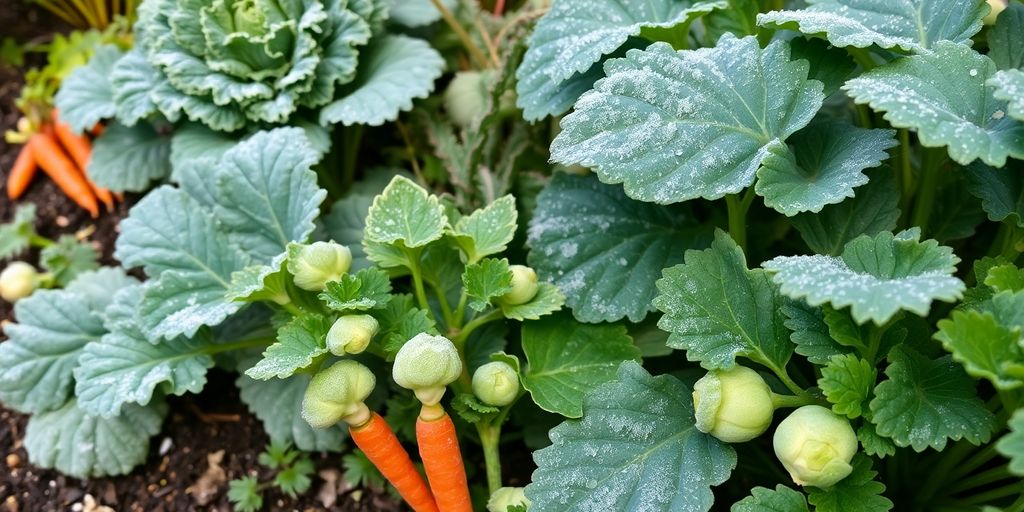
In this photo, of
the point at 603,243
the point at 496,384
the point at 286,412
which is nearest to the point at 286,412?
the point at 286,412

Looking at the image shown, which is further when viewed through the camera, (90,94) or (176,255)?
(90,94)

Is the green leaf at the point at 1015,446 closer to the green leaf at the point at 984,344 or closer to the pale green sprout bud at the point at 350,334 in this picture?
the green leaf at the point at 984,344

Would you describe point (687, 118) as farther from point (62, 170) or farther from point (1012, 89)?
point (62, 170)

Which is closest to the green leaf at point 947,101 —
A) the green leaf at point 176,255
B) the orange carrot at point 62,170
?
the green leaf at point 176,255

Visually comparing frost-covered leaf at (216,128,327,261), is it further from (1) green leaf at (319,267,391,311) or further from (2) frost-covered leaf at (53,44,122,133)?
(2) frost-covered leaf at (53,44,122,133)

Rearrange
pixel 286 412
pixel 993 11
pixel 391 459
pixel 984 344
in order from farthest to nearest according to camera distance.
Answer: pixel 286 412, pixel 993 11, pixel 391 459, pixel 984 344

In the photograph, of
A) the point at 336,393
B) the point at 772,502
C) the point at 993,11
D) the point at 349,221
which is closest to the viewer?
the point at 772,502

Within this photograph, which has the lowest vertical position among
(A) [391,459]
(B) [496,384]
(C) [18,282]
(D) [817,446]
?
(C) [18,282]
